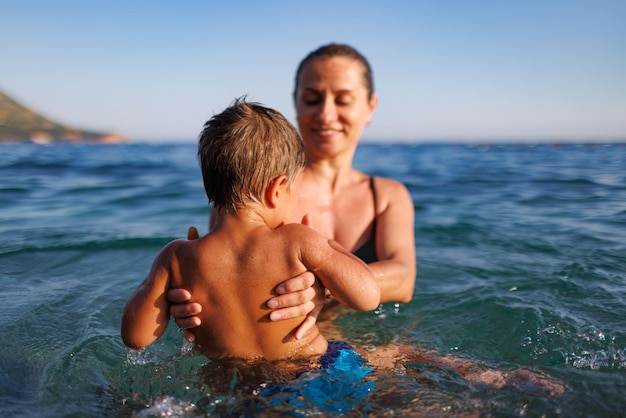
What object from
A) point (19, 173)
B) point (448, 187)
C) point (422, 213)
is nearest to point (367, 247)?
point (422, 213)

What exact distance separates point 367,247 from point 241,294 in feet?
5.53

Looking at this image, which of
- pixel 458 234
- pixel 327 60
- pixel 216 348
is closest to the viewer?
pixel 216 348

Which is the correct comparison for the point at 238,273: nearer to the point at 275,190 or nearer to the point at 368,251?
the point at 275,190

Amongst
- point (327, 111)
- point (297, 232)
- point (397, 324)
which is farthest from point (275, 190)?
point (397, 324)

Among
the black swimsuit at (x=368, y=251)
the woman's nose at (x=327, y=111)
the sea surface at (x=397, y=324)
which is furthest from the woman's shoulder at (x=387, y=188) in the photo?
the sea surface at (x=397, y=324)

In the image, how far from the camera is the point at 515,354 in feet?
10.3

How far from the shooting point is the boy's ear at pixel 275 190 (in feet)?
7.26

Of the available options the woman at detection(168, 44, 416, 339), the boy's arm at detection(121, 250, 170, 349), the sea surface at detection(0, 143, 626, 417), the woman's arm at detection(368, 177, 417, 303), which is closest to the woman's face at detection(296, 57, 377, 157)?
the woman at detection(168, 44, 416, 339)

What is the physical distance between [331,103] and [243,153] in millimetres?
1622

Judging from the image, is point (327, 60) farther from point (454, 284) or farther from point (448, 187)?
point (448, 187)

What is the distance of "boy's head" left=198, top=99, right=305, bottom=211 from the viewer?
6.99 feet

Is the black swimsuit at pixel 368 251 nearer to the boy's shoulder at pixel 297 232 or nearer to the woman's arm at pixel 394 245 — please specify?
the woman's arm at pixel 394 245

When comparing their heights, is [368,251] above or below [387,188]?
below

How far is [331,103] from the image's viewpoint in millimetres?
3604
